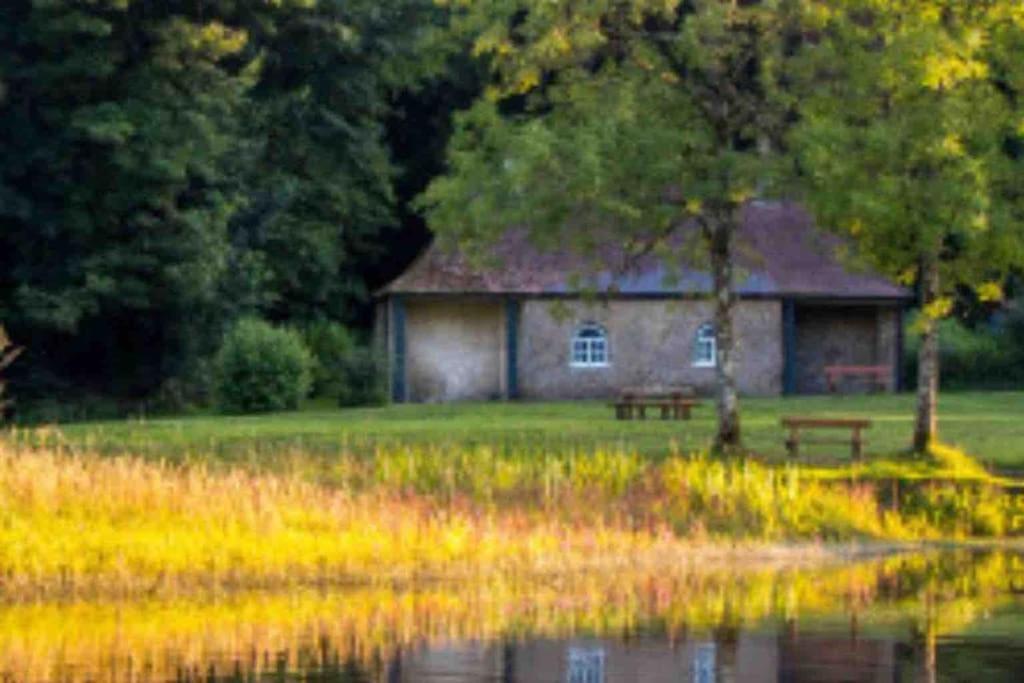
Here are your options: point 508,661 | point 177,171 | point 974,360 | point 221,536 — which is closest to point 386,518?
point 221,536

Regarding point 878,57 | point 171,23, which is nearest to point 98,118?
point 171,23

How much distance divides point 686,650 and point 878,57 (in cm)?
1538

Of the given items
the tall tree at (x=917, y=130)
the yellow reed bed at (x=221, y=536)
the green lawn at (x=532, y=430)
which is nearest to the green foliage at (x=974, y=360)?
the green lawn at (x=532, y=430)

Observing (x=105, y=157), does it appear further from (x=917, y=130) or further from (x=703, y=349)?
(x=917, y=130)

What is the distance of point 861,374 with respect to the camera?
207 ft

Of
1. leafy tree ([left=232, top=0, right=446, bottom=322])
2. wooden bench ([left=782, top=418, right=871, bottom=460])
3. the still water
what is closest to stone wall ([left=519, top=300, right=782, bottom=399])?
leafy tree ([left=232, top=0, right=446, bottom=322])

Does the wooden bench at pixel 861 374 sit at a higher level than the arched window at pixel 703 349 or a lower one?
lower

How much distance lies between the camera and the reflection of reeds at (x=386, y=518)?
25.5 metres

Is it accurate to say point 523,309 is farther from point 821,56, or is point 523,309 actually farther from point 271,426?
point 821,56

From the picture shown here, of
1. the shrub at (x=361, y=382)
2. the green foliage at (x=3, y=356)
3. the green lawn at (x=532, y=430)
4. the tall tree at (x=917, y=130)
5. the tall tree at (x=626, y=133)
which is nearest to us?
the green foliage at (x=3, y=356)

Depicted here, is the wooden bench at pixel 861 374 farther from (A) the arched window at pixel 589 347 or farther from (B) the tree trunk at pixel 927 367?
(B) the tree trunk at pixel 927 367

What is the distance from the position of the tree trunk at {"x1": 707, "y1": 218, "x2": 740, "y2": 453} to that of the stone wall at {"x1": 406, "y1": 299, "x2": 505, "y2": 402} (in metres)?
23.9

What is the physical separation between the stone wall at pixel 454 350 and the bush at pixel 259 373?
25.4 ft

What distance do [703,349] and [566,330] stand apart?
336 cm
